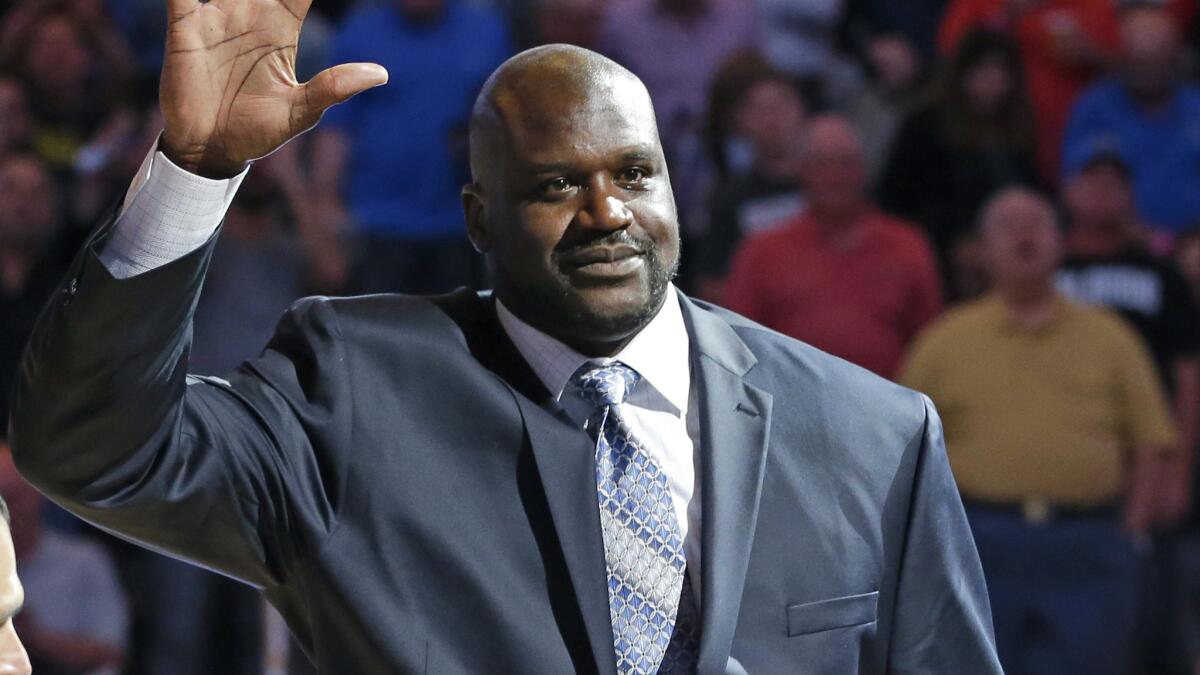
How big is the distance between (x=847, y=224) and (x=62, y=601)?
2693 mm

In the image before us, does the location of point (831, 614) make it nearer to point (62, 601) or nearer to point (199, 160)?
point (199, 160)

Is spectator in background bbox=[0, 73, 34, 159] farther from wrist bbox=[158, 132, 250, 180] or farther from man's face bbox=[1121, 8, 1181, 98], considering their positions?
wrist bbox=[158, 132, 250, 180]

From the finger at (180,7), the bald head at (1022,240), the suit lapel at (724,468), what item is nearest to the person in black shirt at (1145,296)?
the bald head at (1022,240)

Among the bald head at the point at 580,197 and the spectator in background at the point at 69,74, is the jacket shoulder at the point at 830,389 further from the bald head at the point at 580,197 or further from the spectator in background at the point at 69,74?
the spectator in background at the point at 69,74

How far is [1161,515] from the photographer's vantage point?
621 cm

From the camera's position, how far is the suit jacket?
2.29 metres

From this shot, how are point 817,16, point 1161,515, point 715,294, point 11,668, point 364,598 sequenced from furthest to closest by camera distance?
point 817,16, point 715,294, point 1161,515, point 364,598, point 11,668

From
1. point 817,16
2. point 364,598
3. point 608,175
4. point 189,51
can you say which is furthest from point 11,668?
point 817,16

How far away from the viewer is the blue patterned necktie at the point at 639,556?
2.34 m

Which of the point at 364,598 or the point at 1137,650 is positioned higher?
the point at 364,598

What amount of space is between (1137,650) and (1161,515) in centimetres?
44

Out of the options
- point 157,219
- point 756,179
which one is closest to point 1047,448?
point 756,179

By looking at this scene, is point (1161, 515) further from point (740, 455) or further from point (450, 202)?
point (740, 455)

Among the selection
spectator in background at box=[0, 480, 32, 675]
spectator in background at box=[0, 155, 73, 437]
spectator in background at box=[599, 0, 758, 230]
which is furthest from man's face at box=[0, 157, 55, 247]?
spectator in background at box=[0, 480, 32, 675]
